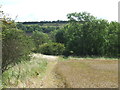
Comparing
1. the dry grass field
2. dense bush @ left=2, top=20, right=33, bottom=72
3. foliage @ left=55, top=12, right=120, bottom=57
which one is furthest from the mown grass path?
foliage @ left=55, top=12, right=120, bottom=57

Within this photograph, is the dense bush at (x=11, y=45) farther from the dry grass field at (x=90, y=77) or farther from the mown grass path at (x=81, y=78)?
the dry grass field at (x=90, y=77)

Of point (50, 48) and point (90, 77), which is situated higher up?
point (90, 77)

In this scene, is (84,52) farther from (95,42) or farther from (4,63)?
(4,63)

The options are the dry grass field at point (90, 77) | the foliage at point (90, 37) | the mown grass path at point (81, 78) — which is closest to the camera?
the dry grass field at point (90, 77)

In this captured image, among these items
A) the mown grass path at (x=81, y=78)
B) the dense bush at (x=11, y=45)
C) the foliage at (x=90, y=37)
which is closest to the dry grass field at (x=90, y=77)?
the mown grass path at (x=81, y=78)

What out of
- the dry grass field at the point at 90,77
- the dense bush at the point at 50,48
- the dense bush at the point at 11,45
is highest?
the dense bush at the point at 11,45

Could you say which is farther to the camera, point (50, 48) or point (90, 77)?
point (50, 48)

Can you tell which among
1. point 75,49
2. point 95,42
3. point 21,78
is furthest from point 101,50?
point 21,78

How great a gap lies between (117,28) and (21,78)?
4420 cm

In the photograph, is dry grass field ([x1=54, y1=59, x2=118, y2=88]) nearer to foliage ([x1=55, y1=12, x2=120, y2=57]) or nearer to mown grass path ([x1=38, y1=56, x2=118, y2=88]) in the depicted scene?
mown grass path ([x1=38, y1=56, x2=118, y2=88])

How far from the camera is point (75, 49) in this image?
52.9 meters

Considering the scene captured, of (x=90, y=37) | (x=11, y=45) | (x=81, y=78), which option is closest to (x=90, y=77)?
(x=81, y=78)

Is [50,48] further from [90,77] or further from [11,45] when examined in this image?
[11,45]

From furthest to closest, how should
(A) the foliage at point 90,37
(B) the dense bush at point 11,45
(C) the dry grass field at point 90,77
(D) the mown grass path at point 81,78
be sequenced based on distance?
1. (A) the foliage at point 90,37
2. (D) the mown grass path at point 81,78
3. (C) the dry grass field at point 90,77
4. (B) the dense bush at point 11,45
